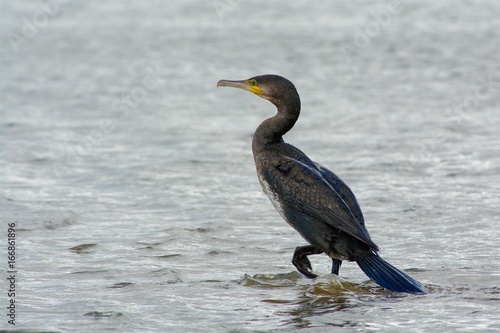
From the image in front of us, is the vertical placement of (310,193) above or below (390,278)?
above

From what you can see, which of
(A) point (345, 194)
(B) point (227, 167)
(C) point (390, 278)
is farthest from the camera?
(B) point (227, 167)

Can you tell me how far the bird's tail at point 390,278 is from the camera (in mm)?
6922

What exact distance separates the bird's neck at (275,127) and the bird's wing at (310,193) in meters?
0.24

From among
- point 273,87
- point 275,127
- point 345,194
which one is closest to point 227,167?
point 273,87

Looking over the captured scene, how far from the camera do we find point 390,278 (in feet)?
22.8

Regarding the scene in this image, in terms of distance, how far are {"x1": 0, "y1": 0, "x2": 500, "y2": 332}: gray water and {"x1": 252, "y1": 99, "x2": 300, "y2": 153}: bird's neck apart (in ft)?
3.07

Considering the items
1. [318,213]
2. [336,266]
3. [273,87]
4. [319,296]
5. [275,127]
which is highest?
[273,87]

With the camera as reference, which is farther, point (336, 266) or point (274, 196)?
point (274, 196)

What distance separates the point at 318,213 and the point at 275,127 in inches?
36.0

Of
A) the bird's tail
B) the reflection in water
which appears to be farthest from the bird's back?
the reflection in water

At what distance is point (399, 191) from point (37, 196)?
353cm

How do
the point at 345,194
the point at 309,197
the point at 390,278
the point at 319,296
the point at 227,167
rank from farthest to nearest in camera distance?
the point at 227,167, the point at 345,194, the point at 309,197, the point at 319,296, the point at 390,278

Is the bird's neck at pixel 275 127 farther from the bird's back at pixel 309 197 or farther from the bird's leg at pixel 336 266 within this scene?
the bird's leg at pixel 336 266

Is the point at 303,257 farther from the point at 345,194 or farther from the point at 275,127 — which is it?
the point at 275,127
